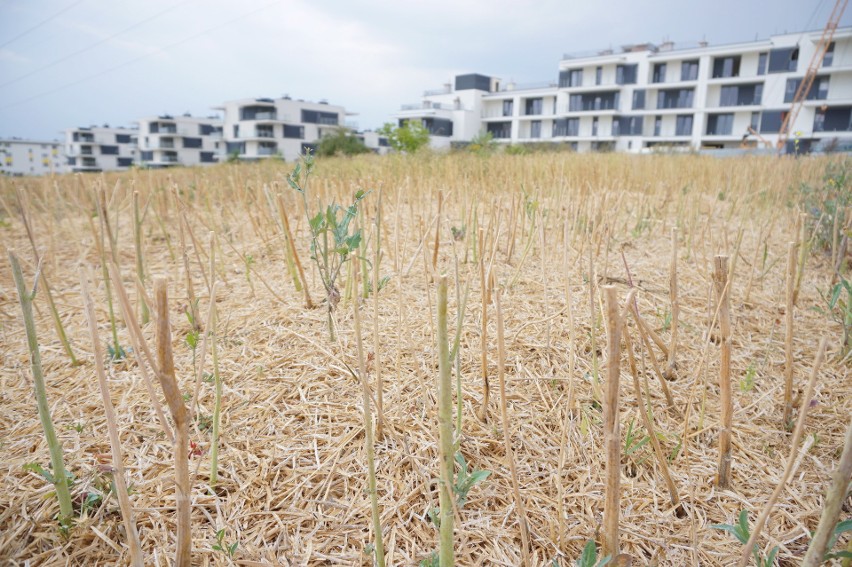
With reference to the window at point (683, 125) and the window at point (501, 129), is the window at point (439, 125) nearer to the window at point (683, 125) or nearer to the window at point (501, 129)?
the window at point (501, 129)

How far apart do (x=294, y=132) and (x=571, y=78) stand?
27157 mm

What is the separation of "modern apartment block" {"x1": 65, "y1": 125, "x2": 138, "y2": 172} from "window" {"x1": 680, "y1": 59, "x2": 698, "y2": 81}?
196 feet

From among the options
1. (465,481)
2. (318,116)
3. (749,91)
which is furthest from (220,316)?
(318,116)

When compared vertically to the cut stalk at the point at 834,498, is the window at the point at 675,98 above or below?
above

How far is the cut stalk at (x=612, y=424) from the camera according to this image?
2.23 feet

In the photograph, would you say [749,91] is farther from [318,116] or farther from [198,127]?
[198,127]

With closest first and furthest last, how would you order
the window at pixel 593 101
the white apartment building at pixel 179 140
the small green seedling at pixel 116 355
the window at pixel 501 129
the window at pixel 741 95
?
1. the small green seedling at pixel 116 355
2. the window at pixel 741 95
3. the window at pixel 593 101
4. the window at pixel 501 129
5. the white apartment building at pixel 179 140

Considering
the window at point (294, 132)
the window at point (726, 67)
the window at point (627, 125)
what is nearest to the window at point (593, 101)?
the window at point (627, 125)

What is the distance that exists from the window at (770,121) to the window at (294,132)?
39075 mm

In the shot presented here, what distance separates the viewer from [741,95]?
28.9 m

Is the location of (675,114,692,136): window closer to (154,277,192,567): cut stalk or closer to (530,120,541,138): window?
(530,120,541,138): window

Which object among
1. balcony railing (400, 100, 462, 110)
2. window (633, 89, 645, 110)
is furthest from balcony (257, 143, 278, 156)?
window (633, 89, 645, 110)

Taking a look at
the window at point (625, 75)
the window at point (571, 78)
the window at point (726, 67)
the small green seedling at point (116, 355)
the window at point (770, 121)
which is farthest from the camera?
the window at point (571, 78)

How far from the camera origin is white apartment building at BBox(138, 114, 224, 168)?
51.6 metres
